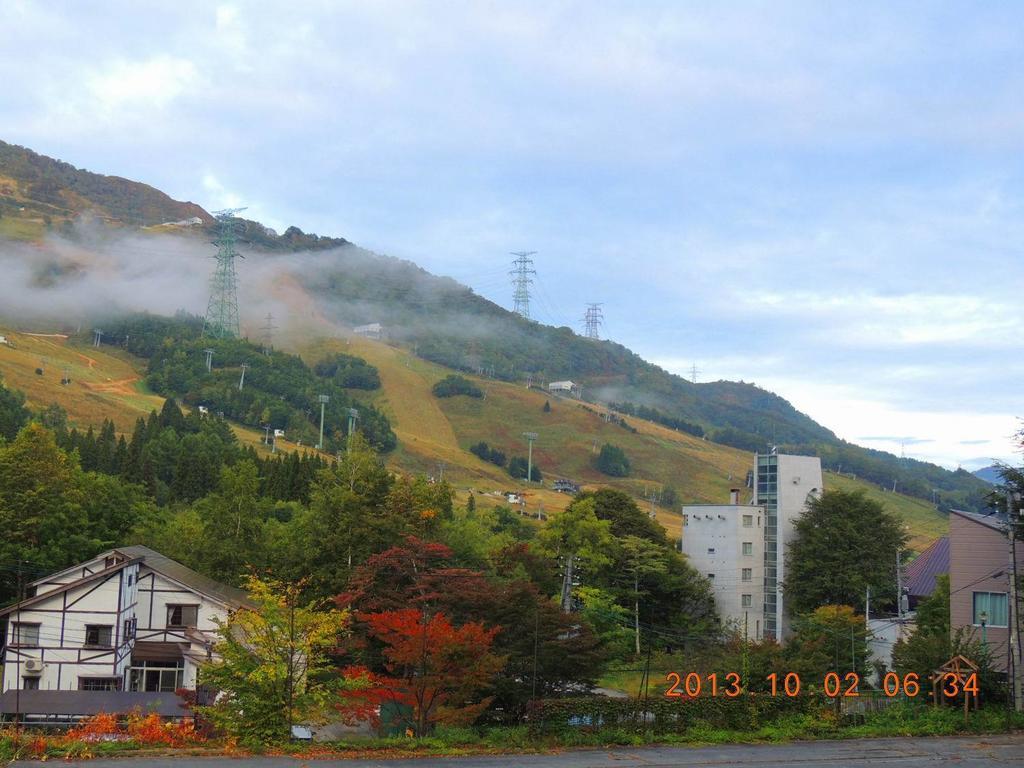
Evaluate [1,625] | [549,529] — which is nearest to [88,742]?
[1,625]

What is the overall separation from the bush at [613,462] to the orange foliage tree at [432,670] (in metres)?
148

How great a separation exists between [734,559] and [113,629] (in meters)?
38.9

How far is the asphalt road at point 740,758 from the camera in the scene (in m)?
17.1

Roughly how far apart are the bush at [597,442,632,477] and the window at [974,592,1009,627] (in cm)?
13997

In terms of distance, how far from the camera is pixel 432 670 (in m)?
23.8

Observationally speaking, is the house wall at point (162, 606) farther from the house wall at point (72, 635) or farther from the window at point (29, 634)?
the window at point (29, 634)

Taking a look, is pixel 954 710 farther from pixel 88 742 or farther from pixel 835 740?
pixel 88 742

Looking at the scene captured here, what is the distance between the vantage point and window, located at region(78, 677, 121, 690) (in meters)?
33.7

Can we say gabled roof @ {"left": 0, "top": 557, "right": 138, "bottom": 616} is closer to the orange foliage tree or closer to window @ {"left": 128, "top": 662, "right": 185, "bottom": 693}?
window @ {"left": 128, "top": 662, "right": 185, "bottom": 693}

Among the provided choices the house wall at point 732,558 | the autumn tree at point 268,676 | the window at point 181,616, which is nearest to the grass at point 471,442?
the house wall at point 732,558

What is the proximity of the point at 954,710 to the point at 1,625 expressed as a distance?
34465 millimetres

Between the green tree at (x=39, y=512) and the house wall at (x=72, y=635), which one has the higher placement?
the green tree at (x=39, y=512)

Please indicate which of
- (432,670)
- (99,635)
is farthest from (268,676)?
(99,635)

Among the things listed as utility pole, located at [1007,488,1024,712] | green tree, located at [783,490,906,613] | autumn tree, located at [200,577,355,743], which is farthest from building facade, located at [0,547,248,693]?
green tree, located at [783,490,906,613]
